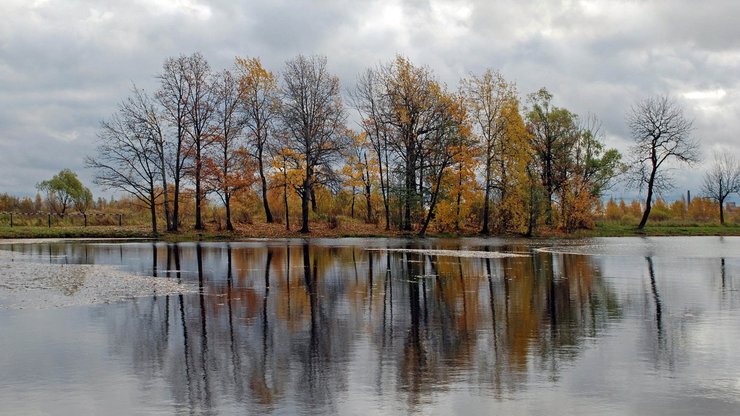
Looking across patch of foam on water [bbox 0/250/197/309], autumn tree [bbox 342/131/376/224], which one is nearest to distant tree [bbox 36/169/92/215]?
autumn tree [bbox 342/131/376/224]

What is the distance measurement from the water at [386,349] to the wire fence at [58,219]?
1762 inches

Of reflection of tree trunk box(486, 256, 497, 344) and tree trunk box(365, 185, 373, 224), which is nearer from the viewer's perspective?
reflection of tree trunk box(486, 256, 497, 344)

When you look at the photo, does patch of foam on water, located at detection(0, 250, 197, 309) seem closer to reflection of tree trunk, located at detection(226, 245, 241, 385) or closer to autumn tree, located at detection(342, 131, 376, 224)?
reflection of tree trunk, located at detection(226, 245, 241, 385)

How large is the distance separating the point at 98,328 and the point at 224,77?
4715 cm

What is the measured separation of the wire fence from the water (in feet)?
147

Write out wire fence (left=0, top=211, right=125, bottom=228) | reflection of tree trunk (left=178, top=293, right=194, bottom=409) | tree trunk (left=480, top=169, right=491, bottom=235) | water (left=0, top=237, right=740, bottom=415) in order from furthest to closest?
wire fence (left=0, top=211, right=125, bottom=228), tree trunk (left=480, top=169, right=491, bottom=235), reflection of tree trunk (left=178, top=293, right=194, bottom=409), water (left=0, top=237, right=740, bottom=415)

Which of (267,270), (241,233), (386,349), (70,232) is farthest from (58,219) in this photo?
(386,349)

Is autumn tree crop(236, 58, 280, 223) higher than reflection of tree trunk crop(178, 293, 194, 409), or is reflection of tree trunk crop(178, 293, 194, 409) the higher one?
autumn tree crop(236, 58, 280, 223)

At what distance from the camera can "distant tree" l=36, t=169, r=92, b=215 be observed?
6981 cm

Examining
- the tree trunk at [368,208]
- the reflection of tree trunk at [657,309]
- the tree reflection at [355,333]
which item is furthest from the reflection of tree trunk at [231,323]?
the tree trunk at [368,208]

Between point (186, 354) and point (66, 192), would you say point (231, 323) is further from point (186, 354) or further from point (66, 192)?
point (66, 192)

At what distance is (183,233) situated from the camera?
175ft

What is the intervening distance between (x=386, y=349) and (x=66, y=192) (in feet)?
234

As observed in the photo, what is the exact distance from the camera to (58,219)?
2389 inches
